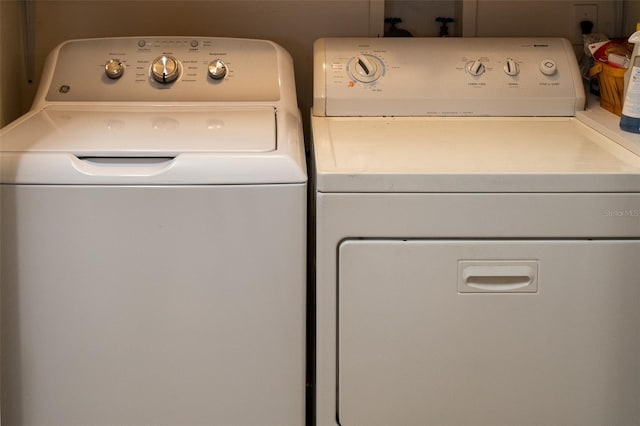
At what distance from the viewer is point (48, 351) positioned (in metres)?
1.43

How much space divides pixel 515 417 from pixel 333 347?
0.37 meters

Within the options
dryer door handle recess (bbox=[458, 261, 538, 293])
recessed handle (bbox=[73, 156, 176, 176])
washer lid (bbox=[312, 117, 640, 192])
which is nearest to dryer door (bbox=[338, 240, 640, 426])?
dryer door handle recess (bbox=[458, 261, 538, 293])

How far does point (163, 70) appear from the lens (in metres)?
1.80

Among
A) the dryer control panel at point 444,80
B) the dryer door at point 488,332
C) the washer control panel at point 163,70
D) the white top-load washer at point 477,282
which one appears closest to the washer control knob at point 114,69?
the washer control panel at point 163,70

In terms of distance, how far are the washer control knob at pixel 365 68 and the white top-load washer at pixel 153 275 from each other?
364mm

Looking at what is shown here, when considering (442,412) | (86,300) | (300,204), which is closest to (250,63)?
(300,204)

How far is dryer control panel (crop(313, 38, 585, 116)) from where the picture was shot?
1815 mm

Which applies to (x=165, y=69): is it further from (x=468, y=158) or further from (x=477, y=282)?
(x=477, y=282)

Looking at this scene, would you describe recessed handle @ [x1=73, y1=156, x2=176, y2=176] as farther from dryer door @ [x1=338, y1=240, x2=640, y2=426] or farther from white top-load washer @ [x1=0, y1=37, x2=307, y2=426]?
dryer door @ [x1=338, y1=240, x2=640, y2=426]

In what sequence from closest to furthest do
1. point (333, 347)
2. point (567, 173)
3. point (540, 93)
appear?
point (567, 173) < point (333, 347) < point (540, 93)

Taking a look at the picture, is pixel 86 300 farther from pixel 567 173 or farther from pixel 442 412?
pixel 567 173

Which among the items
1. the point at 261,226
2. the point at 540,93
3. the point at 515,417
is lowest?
the point at 515,417

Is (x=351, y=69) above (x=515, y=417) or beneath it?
above

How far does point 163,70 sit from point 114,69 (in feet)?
0.38
